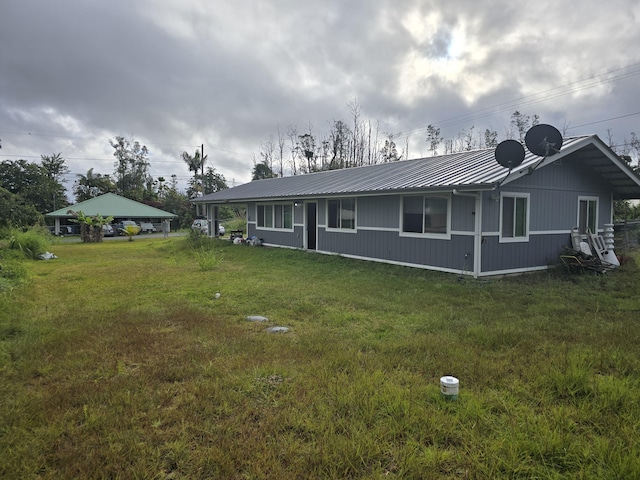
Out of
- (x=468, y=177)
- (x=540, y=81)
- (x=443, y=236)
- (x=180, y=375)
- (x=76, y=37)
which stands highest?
(x=540, y=81)

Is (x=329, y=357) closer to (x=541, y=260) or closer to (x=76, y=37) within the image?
(x=541, y=260)

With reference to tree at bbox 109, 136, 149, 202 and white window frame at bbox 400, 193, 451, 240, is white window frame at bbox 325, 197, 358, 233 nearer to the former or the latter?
white window frame at bbox 400, 193, 451, 240

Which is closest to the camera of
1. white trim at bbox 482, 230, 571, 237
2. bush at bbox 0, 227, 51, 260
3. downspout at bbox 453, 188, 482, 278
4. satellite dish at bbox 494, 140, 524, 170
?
satellite dish at bbox 494, 140, 524, 170

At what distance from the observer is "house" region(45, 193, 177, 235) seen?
31.7 m

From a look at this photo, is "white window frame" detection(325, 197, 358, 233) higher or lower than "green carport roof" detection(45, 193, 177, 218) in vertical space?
lower

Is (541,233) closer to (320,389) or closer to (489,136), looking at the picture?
(320,389)

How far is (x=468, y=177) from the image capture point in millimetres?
8531

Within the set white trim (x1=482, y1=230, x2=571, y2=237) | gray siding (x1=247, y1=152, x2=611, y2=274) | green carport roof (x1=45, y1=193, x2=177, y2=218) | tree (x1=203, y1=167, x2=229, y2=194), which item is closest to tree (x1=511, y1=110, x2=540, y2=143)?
gray siding (x1=247, y1=152, x2=611, y2=274)

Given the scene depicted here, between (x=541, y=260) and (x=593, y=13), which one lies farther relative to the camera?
(x=593, y=13)

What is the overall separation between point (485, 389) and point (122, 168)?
52064 millimetres

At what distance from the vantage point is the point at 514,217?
911cm

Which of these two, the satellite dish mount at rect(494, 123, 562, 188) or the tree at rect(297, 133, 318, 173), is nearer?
the satellite dish mount at rect(494, 123, 562, 188)

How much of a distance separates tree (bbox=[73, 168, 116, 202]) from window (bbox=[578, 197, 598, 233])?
151 ft

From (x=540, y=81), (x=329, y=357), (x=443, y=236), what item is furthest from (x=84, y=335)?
(x=540, y=81)
